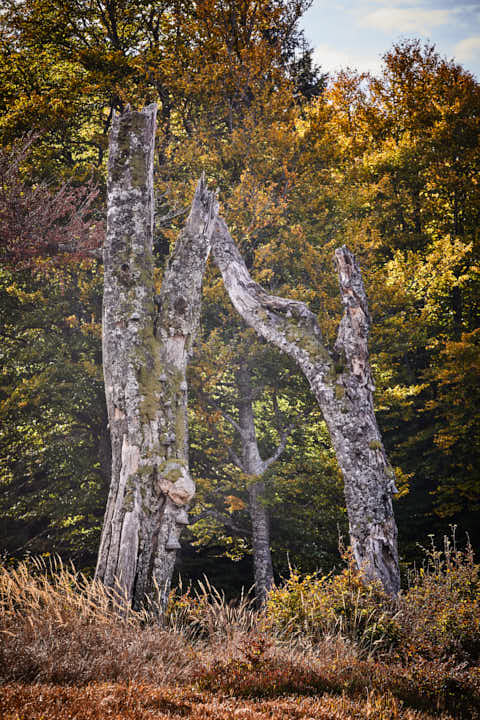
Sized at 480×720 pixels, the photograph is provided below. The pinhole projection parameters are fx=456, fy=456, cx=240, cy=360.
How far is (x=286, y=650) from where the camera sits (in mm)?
4230

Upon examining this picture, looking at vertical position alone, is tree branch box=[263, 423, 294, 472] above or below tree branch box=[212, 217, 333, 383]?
below

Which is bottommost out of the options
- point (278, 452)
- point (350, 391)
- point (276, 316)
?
point (278, 452)

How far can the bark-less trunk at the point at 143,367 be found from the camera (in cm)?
537

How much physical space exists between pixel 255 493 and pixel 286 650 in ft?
22.1

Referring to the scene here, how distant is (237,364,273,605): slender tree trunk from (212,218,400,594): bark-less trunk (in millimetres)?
3920

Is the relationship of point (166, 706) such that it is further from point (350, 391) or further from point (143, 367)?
point (350, 391)

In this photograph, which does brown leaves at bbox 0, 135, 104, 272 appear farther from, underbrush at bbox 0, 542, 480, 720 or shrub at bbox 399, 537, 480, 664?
shrub at bbox 399, 537, 480, 664

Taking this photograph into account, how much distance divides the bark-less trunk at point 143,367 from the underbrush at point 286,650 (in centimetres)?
63

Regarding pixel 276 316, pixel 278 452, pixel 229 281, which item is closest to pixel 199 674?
pixel 276 316

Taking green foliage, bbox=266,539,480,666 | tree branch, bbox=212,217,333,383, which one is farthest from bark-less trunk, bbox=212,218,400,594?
green foliage, bbox=266,539,480,666

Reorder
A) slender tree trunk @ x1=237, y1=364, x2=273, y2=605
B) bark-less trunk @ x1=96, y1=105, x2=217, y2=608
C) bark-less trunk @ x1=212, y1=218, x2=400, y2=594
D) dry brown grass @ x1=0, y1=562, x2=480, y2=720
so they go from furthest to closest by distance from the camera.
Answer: slender tree trunk @ x1=237, y1=364, x2=273, y2=605 → bark-less trunk @ x1=212, y1=218, x2=400, y2=594 → bark-less trunk @ x1=96, y1=105, x2=217, y2=608 → dry brown grass @ x1=0, y1=562, x2=480, y2=720

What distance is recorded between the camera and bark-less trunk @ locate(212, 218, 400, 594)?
20.7 feet

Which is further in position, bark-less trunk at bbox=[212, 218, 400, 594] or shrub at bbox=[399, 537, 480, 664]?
bark-less trunk at bbox=[212, 218, 400, 594]

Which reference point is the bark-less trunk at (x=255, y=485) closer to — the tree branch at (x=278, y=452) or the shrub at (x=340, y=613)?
the tree branch at (x=278, y=452)
